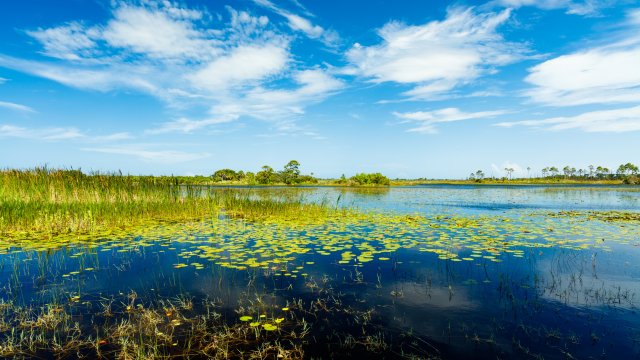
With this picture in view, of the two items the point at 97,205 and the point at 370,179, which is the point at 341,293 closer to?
the point at 97,205

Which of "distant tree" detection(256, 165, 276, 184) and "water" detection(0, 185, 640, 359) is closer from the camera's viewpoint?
"water" detection(0, 185, 640, 359)

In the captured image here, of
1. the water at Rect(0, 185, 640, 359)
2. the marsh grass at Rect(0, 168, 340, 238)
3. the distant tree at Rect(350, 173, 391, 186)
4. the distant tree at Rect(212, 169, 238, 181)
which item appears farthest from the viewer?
the distant tree at Rect(212, 169, 238, 181)

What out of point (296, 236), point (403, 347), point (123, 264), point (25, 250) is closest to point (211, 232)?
point (296, 236)

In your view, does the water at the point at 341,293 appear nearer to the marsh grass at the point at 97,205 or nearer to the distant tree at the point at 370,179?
the marsh grass at the point at 97,205

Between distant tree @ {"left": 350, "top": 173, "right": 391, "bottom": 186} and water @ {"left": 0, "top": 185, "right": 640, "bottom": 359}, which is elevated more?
distant tree @ {"left": 350, "top": 173, "right": 391, "bottom": 186}

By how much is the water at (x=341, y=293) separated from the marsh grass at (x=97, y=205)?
113 inches

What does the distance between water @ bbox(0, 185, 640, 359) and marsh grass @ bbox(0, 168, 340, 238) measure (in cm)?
286

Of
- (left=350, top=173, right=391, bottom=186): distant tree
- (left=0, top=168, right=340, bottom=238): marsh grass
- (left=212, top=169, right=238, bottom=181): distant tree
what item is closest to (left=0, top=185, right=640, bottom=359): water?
(left=0, top=168, right=340, bottom=238): marsh grass

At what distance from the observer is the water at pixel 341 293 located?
4.65m

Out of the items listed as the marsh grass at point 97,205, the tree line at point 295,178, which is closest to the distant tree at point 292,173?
the tree line at point 295,178

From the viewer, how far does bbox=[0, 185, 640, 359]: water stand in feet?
15.3

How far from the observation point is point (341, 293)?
6559mm

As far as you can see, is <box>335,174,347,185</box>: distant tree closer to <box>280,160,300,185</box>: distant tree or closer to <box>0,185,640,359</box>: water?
<box>280,160,300,185</box>: distant tree

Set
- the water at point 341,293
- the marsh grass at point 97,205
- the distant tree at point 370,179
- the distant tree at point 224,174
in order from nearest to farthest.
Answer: the water at point 341,293
the marsh grass at point 97,205
the distant tree at point 370,179
the distant tree at point 224,174
